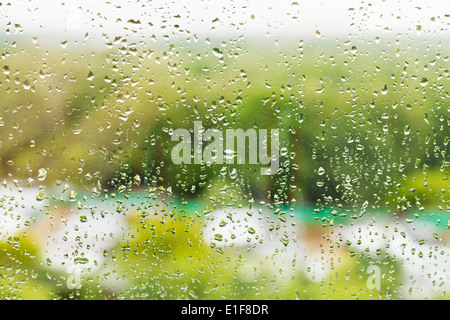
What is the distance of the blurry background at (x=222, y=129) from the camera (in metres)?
0.88

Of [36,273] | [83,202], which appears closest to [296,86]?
[83,202]

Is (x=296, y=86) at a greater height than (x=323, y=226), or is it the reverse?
(x=296, y=86)

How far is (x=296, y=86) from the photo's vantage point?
2.93 ft

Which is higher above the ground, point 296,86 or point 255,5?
point 255,5

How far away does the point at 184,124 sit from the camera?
89 cm

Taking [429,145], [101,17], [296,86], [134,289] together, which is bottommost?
[134,289]

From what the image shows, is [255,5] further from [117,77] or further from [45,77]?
[45,77]

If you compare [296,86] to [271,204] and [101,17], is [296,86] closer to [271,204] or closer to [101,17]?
[271,204]

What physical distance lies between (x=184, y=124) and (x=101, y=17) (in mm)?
312

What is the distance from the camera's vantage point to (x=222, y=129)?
0.90m

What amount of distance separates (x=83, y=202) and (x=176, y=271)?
28 cm

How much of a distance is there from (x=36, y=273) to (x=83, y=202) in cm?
22

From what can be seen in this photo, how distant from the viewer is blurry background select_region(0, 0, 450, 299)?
34.5 inches

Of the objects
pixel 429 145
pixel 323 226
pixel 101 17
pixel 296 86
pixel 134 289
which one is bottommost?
pixel 134 289
